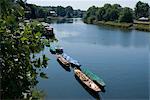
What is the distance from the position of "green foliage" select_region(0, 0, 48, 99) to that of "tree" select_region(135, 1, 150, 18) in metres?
105

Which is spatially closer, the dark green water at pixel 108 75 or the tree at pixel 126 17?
the dark green water at pixel 108 75

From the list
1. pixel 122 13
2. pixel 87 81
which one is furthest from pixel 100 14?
pixel 87 81

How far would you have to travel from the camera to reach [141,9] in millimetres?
106812

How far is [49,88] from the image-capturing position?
890 inches

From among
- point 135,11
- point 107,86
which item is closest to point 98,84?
point 107,86

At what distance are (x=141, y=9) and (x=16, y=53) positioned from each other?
107m

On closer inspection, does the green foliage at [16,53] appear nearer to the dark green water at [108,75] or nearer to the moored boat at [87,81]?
the dark green water at [108,75]

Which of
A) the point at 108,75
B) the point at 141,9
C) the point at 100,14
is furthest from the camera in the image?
the point at 100,14

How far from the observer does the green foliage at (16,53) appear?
302 cm

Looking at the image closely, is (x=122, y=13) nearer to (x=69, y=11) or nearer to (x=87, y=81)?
(x=87, y=81)

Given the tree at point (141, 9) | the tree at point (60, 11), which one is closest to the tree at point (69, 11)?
the tree at point (60, 11)

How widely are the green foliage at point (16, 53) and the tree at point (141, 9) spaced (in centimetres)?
10473

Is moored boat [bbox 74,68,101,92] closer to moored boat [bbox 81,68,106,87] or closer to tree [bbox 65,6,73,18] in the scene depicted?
moored boat [bbox 81,68,106,87]

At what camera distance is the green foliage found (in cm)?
302
